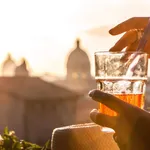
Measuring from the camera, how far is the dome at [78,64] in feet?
160

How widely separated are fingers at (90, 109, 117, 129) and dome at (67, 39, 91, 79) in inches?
1752

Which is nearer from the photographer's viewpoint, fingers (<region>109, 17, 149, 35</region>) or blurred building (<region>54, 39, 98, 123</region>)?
fingers (<region>109, 17, 149, 35</region>)

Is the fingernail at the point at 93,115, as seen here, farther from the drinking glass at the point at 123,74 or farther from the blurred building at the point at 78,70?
the blurred building at the point at 78,70

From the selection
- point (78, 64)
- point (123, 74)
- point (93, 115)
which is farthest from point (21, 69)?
point (93, 115)

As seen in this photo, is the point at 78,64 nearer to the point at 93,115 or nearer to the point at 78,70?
the point at 78,70

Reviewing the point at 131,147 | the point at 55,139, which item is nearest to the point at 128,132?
the point at 131,147

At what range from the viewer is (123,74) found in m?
1.56

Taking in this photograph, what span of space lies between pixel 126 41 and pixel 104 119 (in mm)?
592

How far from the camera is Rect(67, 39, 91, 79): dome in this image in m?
48.8

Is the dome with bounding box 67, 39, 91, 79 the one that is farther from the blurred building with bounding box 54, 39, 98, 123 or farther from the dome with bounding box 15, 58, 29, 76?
the dome with bounding box 15, 58, 29, 76

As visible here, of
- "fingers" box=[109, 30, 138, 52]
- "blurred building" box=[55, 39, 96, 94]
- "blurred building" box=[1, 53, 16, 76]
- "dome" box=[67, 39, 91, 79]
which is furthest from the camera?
"blurred building" box=[1, 53, 16, 76]

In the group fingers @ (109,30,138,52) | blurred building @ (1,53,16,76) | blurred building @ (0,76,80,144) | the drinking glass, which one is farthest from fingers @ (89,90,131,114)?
blurred building @ (1,53,16,76)

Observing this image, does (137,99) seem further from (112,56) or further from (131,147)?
(131,147)

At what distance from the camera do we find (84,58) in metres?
54.4
